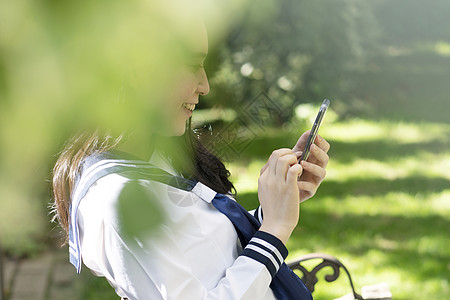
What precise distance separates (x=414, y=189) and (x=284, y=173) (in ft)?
13.1

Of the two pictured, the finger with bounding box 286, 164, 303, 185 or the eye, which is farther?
the finger with bounding box 286, 164, 303, 185

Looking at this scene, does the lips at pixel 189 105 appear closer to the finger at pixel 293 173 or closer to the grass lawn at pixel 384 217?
the finger at pixel 293 173

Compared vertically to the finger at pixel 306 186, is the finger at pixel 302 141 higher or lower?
higher

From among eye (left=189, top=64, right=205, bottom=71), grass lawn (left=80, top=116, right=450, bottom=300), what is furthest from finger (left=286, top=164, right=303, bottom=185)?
grass lawn (left=80, top=116, right=450, bottom=300)

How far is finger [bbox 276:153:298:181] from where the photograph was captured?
1271mm

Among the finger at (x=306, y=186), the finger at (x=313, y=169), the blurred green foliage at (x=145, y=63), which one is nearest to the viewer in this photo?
the blurred green foliage at (x=145, y=63)

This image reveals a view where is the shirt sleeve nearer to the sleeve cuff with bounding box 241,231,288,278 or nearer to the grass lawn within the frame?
the sleeve cuff with bounding box 241,231,288,278

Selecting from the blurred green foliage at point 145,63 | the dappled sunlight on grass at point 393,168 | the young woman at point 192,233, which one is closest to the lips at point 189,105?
the young woman at point 192,233

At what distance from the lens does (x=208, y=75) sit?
438 millimetres

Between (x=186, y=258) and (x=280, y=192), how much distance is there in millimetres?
261

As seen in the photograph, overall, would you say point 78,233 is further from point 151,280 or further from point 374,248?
point 374,248

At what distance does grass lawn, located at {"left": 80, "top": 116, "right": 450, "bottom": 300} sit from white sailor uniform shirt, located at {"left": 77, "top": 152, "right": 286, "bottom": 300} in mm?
1460

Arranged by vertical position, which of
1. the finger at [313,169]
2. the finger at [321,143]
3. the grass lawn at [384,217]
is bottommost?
the finger at [313,169]

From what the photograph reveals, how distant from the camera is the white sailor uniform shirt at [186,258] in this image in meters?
1.16
